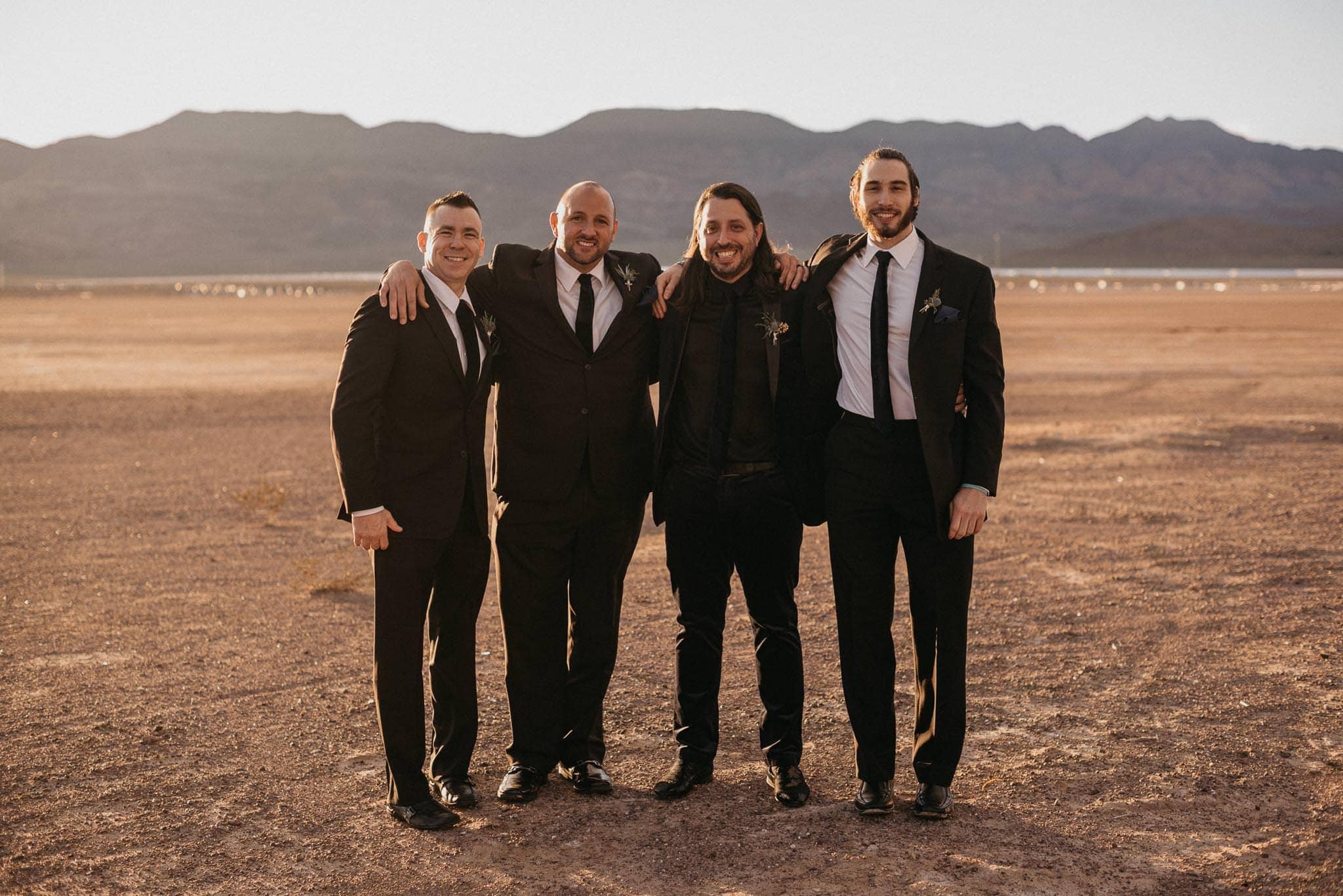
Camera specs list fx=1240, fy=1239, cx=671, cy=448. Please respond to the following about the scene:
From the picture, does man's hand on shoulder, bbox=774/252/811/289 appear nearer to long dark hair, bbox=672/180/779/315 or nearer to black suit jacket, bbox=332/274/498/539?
long dark hair, bbox=672/180/779/315

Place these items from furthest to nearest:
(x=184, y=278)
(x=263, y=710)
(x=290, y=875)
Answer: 1. (x=184, y=278)
2. (x=263, y=710)
3. (x=290, y=875)

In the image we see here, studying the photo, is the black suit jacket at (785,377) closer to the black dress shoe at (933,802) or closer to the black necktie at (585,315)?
the black necktie at (585,315)

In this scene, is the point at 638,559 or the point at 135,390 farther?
the point at 135,390

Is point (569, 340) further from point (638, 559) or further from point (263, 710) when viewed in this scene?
point (638, 559)

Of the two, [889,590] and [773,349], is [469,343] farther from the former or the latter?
[889,590]

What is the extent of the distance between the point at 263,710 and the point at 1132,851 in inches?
146

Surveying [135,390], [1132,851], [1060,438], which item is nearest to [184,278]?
[135,390]

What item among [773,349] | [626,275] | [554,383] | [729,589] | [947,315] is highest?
[626,275]

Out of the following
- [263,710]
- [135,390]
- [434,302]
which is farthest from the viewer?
[135,390]

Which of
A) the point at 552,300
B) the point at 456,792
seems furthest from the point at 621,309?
the point at 456,792

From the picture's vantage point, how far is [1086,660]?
6223 millimetres

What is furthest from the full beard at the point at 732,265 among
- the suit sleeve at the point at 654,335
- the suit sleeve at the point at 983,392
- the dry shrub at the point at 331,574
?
the dry shrub at the point at 331,574

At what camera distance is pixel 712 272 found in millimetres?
4461

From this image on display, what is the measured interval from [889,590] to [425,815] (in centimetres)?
182
